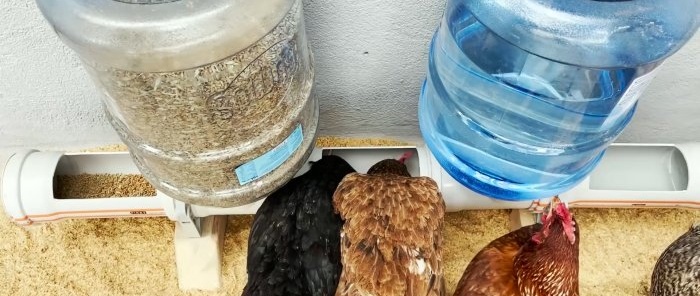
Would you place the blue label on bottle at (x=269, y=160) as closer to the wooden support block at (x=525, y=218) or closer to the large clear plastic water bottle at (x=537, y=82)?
the large clear plastic water bottle at (x=537, y=82)

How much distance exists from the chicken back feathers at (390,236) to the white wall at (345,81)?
0.29 meters

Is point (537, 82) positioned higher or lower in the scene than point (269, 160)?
higher

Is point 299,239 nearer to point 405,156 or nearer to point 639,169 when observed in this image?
point 405,156

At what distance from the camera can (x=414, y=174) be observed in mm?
1608

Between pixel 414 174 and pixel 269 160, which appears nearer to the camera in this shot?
pixel 269 160

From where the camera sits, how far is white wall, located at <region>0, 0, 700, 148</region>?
4.46 feet

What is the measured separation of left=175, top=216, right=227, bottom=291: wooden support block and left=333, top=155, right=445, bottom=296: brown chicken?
41 cm

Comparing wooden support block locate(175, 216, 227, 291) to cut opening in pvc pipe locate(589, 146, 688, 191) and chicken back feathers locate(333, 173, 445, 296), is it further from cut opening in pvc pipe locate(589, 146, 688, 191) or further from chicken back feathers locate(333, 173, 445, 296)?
cut opening in pvc pipe locate(589, 146, 688, 191)

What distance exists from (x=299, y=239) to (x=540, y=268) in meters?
0.54

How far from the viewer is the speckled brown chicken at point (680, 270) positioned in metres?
1.36

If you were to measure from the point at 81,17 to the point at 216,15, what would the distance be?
0.21 metres

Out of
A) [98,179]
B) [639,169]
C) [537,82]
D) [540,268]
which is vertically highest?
[537,82]

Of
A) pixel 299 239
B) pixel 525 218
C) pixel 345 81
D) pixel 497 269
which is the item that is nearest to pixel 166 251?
pixel 299 239

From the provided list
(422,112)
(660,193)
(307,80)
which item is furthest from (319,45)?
(660,193)
